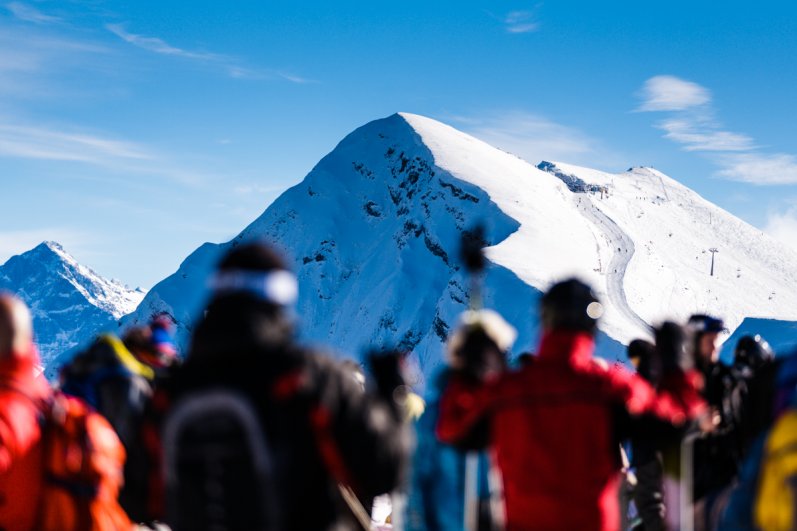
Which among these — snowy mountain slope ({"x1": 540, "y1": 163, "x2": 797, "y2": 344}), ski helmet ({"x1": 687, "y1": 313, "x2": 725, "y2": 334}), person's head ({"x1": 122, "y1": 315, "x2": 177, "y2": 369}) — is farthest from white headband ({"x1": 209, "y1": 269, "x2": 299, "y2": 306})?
snowy mountain slope ({"x1": 540, "y1": 163, "x2": 797, "y2": 344})

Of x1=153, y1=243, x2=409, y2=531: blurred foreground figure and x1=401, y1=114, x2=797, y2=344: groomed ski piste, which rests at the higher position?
x1=401, y1=114, x2=797, y2=344: groomed ski piste

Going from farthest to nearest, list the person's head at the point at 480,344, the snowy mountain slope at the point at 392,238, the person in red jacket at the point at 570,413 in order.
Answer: the snowy mountain slope at the point at 392,238 < the person's head at the point at 480,344 < the person in red jacket at the point at 570,413

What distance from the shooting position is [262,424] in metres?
2.96

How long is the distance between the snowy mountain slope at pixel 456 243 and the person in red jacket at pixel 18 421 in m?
66.6

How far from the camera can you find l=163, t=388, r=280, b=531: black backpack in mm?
2947

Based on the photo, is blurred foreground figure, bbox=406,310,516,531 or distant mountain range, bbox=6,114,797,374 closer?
blurred foreground figure, bbox=406,310,516,531

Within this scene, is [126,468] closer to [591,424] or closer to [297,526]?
[297,526]

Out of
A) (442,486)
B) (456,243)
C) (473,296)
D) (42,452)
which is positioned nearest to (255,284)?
(42,452)

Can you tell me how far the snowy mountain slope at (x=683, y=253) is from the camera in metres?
92.6

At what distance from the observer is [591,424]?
3.86 meters

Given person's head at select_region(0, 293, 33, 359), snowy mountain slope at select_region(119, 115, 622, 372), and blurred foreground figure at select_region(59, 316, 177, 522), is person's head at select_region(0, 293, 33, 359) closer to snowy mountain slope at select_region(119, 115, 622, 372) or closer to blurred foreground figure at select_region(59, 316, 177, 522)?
blurred foreground figure at select_region(59, 316, 177, 522)

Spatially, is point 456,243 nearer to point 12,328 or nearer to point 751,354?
point 751,354

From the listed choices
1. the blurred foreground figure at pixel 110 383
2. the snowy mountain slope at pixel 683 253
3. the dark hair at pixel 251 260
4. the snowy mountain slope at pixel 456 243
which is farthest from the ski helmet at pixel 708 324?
the snowy mountain slope at pixel 683 253

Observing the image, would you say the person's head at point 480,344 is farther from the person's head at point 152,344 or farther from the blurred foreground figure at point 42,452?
the person's head at point 152,344
